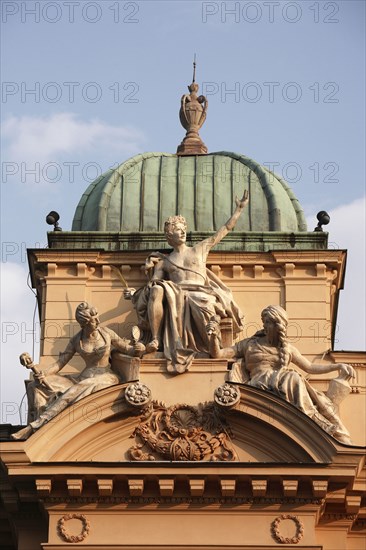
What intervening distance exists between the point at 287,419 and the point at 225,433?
3.67ft

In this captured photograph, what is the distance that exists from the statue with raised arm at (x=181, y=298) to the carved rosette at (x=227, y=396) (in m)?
0.92

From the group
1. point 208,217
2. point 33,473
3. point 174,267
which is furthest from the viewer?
point 208,217

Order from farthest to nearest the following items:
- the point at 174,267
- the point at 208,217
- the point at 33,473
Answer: the point at 208,217 → the point at 174,267 → the point at 33,473

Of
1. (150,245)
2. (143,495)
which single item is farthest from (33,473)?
(150,245)

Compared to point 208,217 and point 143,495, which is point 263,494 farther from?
point 208,217

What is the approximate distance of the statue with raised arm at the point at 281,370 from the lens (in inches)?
1298

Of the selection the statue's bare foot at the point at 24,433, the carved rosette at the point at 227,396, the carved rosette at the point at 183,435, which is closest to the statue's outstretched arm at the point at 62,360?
the statue's bare foot at the point at 24,433

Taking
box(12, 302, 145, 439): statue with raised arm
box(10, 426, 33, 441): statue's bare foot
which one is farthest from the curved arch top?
box(12, 302, 145, 439): statue with raised arm

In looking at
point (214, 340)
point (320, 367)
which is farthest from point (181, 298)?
point (320, 367)

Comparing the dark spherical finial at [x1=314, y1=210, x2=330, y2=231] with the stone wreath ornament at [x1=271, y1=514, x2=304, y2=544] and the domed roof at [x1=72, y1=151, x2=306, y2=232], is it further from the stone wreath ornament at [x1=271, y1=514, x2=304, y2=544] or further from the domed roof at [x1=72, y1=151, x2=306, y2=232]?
the stone wreath ornament at [x1=271, y1=514, x2=304, y2=544]

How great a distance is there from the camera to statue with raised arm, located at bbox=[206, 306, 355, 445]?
108 feet

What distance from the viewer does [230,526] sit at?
106ft

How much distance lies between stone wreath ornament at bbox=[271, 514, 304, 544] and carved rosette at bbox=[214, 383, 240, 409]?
6.48ft

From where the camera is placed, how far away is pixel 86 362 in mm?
33875
